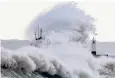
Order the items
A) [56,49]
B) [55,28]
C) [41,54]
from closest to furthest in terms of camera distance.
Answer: [41,54], [56,49], [55,28]

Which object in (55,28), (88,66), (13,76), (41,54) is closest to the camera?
(13,76)

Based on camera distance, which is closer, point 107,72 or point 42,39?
point 42,39

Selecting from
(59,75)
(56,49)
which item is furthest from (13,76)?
(56,49)

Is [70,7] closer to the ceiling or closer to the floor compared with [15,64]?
closer to the ceiling

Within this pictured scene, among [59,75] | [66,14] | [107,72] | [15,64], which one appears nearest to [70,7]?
[66,14]

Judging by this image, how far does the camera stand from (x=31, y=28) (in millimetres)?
24828

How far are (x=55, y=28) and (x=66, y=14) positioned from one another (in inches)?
51.8

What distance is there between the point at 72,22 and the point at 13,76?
12.4 metres

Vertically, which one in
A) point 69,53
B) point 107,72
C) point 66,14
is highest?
point 66,14

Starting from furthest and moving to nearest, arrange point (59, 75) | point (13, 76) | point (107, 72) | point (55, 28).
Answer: point (107, 72) < point (55, 28) < point (59, 75) < point (13, 76)

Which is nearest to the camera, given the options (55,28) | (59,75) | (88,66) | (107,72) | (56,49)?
(59,75)

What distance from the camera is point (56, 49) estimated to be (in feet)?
66.8

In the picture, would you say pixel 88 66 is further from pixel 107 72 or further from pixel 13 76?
pixel 13 76

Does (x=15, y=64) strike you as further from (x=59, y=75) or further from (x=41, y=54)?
(x=59, y=75)
